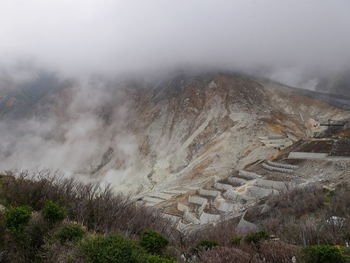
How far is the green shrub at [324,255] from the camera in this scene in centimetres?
695

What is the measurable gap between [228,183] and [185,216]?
982 centimetres

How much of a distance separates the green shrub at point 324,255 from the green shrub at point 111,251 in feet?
12.9

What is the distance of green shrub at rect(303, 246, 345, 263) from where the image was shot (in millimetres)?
6949

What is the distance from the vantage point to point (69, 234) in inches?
301

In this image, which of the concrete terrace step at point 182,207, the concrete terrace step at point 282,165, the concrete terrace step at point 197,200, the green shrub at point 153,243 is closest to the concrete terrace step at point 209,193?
the concrete terrace step at point 197,200

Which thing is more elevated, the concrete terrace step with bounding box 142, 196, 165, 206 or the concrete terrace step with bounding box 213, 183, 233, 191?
the concrete terrace step with bounding box 213, 183, 233, 191

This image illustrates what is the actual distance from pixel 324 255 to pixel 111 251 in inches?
192

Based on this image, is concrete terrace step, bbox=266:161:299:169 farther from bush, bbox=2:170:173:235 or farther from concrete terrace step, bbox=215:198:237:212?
bush, bbox=2:170:173:235

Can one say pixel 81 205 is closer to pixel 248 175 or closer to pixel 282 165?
pixel 248 175

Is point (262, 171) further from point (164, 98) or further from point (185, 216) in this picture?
point (164, 98)

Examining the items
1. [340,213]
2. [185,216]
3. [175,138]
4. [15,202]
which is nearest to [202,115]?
[175,138]

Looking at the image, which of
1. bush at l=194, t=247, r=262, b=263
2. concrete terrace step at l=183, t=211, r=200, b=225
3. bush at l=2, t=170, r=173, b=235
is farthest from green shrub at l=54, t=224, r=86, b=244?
concrete terrace step at l=183, t=211, r=200, b=225

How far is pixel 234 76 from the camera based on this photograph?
89062mm

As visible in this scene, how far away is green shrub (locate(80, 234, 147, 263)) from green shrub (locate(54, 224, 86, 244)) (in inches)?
35.3
